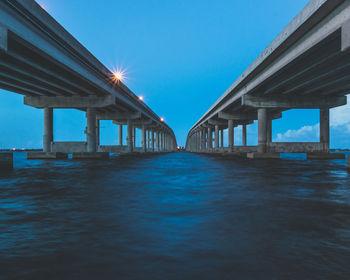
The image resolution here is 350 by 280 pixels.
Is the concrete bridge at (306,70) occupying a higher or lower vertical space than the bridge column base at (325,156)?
higher

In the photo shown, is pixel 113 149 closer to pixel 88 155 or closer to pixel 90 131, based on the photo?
pixel 90 131

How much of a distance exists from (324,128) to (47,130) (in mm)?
38934

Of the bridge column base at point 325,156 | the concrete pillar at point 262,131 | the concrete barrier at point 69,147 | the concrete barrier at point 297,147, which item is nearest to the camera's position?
the bridge column base at point 325,156

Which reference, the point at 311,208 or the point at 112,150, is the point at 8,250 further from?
the point at 112,150

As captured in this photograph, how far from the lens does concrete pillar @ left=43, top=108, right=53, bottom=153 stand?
3181 cm

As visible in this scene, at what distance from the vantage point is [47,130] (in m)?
32.2

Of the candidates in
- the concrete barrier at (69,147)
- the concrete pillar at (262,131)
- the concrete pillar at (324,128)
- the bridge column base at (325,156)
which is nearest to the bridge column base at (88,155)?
the concrete barrier at (69,147)

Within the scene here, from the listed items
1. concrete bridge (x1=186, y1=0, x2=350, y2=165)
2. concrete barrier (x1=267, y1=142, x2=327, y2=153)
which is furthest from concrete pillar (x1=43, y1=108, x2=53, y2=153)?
concrete barrier (x1=267, y1=142, x2=327, y2=153)

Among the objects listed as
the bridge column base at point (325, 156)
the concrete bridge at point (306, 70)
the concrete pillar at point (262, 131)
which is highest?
the concrete bridge at point (306, 70)

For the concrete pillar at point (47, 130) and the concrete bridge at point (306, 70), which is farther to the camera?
the concrete pillar at point (47, 130)

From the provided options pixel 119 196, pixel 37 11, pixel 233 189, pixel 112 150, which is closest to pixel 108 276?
pixel 119 196

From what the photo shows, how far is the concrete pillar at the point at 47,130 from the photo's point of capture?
31812 millimetres

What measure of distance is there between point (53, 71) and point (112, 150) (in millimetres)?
35415

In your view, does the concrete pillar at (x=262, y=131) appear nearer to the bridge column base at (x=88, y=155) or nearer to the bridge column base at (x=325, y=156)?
the bridge column base at (x=325, y=156)
